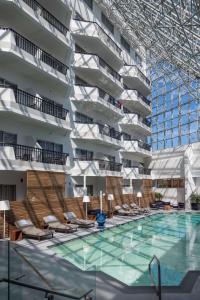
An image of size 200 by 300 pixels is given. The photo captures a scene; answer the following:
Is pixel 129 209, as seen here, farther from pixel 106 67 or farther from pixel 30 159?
pixel 30 159

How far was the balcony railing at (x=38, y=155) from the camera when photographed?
1773 centimetres

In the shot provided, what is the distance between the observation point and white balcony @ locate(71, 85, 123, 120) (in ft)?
80.2

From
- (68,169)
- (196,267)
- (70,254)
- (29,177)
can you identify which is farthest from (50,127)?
(196,267)

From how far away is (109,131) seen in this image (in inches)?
1133

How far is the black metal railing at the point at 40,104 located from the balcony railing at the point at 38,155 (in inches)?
89.9

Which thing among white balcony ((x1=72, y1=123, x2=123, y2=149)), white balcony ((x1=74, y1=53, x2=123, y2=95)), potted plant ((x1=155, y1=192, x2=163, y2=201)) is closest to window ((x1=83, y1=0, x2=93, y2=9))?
white balcony ((x1=74, y1=53, x2=123, y2=95))

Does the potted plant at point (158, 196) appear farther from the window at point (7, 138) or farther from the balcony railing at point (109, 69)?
the window at point (7, 138)

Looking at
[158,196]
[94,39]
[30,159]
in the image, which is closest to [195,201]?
[158,196]

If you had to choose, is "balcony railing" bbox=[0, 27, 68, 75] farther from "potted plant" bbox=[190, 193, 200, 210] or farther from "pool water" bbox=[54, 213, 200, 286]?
"potted plant" bbox=[190, 193, 200, 210]

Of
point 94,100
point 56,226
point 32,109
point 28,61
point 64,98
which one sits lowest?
point 56,226

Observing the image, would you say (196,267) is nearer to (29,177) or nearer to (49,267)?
(49,267)

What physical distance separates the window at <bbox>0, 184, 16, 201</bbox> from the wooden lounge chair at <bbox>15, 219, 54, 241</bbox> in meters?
2.60

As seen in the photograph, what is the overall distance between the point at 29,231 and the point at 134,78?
23261 millimetres

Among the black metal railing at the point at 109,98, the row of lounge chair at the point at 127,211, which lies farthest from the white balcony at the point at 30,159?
the black metal railing at the point at 109,98
